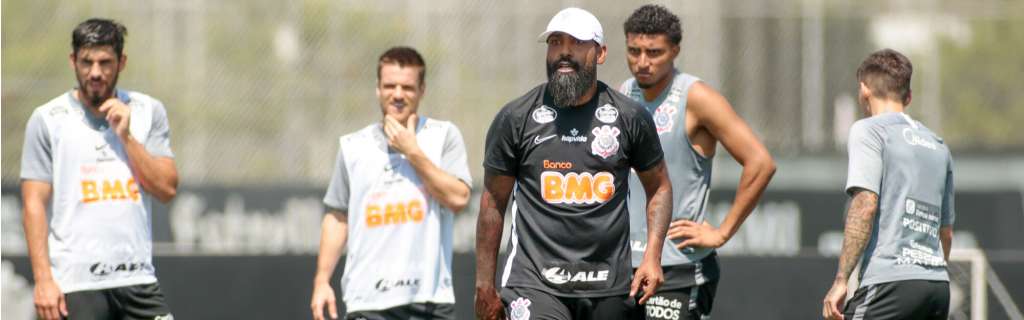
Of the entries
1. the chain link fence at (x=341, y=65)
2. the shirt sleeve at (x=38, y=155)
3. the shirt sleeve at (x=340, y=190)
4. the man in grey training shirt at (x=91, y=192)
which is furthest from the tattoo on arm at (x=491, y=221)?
the chain link fence at (x=341, y=65)

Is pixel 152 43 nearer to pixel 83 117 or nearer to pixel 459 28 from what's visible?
pixel 459 28

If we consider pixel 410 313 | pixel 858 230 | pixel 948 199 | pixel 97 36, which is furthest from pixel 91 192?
pixel 948 199

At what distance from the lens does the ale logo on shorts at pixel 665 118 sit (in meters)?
7.21

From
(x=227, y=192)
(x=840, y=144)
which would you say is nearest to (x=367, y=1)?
(x=227, y=192)

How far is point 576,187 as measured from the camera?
20.3 feet

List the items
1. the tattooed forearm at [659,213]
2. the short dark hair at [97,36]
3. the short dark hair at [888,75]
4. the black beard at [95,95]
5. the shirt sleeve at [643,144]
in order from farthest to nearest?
the black beard at [95,95] → the short dark hair at [97,36] → the short dark hair at [888,75] → the tattooed forearm at [659,213] → the shirt sleeve at [643,144]

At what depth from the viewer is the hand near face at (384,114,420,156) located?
7562 mm

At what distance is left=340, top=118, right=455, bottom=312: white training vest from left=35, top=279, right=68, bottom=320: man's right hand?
1.40 m

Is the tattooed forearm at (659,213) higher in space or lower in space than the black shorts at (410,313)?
higher

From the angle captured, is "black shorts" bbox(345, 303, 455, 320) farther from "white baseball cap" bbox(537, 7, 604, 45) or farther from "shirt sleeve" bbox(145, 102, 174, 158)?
"white baseball cap" bbox(537, 7, 604, 45)

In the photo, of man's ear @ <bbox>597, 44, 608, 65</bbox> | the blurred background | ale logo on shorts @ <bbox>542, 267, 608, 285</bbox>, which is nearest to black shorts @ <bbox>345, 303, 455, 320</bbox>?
ale logo on shorts @ <bbox>542, 267, 608, 285</bbox>

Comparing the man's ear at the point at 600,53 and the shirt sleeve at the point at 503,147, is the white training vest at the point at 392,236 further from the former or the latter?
the man's ear at the point at 600,53

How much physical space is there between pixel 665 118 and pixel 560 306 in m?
1.41

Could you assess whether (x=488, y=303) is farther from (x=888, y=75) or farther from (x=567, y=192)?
(x=888, y=75)
